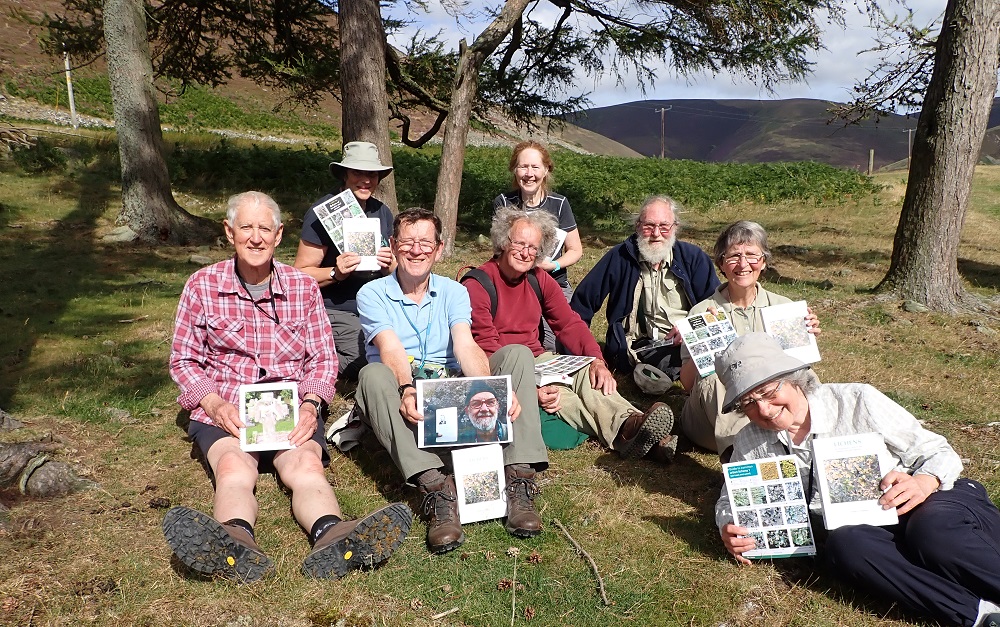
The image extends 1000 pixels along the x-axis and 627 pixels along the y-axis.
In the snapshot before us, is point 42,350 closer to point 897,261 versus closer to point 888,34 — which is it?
point 897,261

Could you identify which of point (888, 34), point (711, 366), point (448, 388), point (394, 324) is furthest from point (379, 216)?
point (888, 34)

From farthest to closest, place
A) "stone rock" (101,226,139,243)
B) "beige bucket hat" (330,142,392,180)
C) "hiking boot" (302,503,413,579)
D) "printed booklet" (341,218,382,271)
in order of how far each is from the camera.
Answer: "stone rock" (101,226,139,243), "beige bucket hat" (330,142,392,180), "printed booklet" (341,218,382,271), "hiking boot" (302,503,413,579)

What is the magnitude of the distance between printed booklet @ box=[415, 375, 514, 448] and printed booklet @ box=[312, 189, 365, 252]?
6.74ft

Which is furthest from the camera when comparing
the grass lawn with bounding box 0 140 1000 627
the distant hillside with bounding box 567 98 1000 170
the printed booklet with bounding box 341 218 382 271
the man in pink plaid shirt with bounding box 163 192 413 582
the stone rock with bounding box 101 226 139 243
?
the distant hillside with bounding box 567 98 1000 170

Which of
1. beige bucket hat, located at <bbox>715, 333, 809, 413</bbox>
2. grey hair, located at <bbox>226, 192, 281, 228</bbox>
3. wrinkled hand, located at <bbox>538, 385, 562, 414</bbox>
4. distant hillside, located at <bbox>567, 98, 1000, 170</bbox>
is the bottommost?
wrinkled hand, located at <bbox>538, 385, 562, 414</bbox>

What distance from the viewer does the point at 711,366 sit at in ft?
15.1

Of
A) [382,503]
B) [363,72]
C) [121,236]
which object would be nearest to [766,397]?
[382,503]

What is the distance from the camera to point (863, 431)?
129 inches

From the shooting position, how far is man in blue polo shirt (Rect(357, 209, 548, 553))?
3893 mm

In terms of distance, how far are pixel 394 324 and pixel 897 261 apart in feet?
24.0

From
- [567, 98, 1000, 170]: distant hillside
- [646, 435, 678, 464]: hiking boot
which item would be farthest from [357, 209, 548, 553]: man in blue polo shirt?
[567, 98, 1000, 170]: distant hillside

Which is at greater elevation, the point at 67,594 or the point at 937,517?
the point at 937,517

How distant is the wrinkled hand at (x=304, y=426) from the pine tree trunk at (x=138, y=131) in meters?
8.89

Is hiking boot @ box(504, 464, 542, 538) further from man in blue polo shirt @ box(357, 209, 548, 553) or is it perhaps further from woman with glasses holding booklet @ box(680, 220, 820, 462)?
woman with glasses holding booklet @ box(680, 220, 820, 462)
